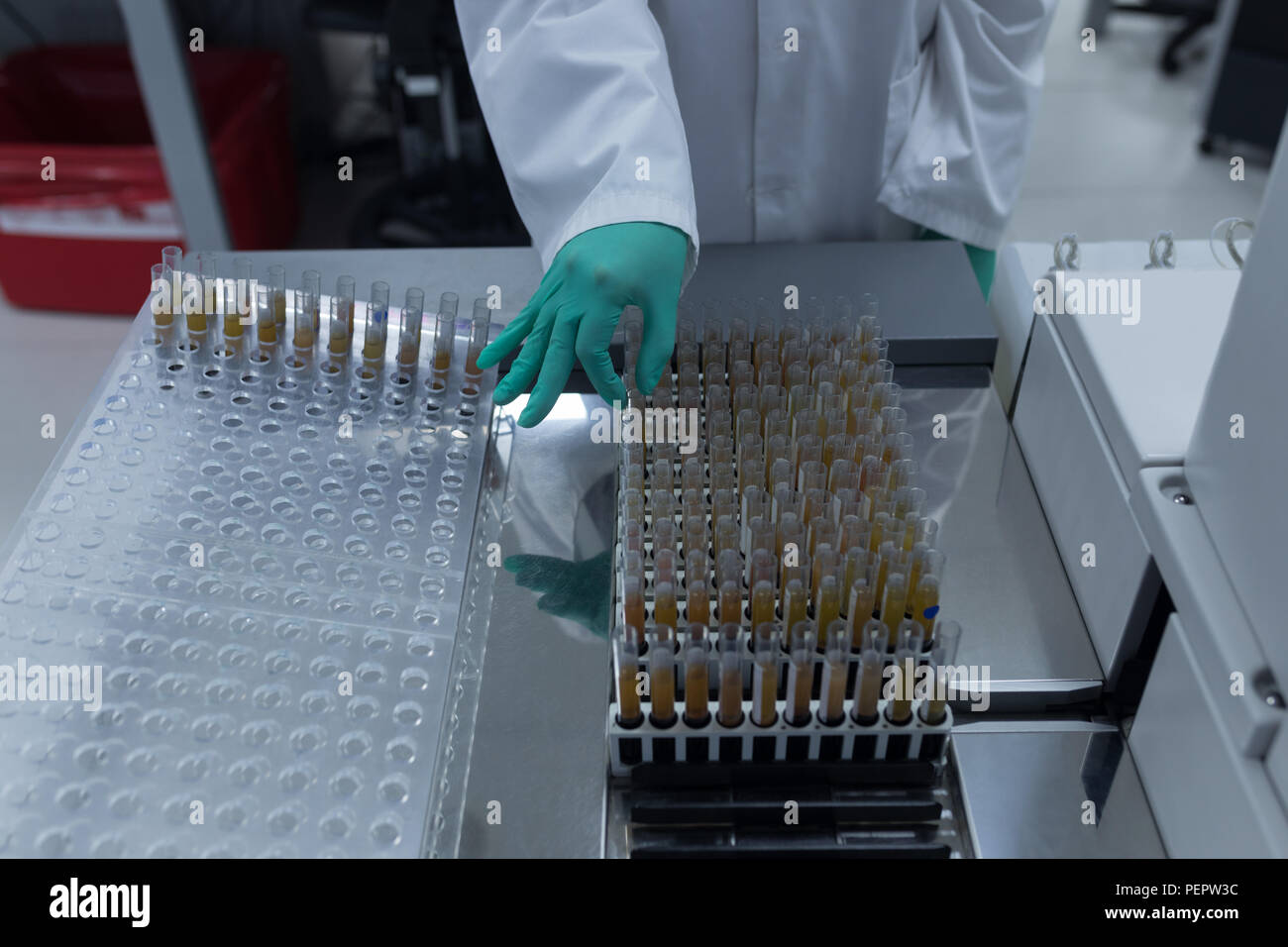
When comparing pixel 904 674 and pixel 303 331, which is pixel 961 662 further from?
pixel 303 331

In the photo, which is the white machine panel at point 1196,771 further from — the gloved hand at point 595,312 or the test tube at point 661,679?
the gloved hand at point 595,312

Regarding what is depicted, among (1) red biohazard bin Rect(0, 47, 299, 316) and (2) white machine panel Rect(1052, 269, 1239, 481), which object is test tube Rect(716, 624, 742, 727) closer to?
(2) white machine panel Rect(1052, 269, 1239, 481)

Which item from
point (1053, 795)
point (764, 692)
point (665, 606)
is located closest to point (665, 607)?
point (665, 606)

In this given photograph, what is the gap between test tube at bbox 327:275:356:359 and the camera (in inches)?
46.9

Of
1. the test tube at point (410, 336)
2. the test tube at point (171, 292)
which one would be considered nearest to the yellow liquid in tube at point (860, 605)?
the test tube at point (410, 336)

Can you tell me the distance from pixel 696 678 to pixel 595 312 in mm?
430

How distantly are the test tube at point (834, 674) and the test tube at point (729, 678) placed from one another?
67 millimetres

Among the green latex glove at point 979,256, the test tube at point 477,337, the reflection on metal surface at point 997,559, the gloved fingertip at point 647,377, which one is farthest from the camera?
the green latex glove at point 979,256

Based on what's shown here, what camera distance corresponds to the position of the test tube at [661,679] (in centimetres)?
84

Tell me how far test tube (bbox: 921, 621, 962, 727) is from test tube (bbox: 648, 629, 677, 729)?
0.66 ft

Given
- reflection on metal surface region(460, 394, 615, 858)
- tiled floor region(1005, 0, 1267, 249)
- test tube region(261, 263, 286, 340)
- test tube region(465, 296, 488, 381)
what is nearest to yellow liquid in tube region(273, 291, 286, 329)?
test tube region(261, 263, 286, 340)
